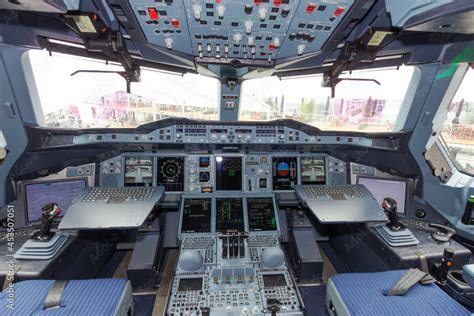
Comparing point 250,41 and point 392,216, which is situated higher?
point 250,41

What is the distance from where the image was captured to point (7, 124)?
7.57 feet

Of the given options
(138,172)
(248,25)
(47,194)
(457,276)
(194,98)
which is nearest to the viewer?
(248,25)

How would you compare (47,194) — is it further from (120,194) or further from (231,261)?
(231,261)

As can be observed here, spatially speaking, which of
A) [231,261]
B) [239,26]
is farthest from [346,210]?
[239,26]

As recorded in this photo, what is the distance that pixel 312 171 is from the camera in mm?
2945

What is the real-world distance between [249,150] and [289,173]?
1.76 feet

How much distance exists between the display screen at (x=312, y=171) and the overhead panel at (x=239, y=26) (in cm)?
126

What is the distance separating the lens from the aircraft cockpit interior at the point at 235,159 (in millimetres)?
1566

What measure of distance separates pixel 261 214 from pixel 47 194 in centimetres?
219

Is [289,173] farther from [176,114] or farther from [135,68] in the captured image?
[135,68]

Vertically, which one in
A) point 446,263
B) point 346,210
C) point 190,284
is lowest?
point 190,284

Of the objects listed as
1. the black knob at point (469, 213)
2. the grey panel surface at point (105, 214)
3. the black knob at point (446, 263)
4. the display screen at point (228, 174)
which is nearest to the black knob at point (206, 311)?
the grey panel surface at point (105, 214)

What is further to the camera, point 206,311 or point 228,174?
point 228,174

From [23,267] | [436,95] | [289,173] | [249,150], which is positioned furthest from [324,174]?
[23,267]
